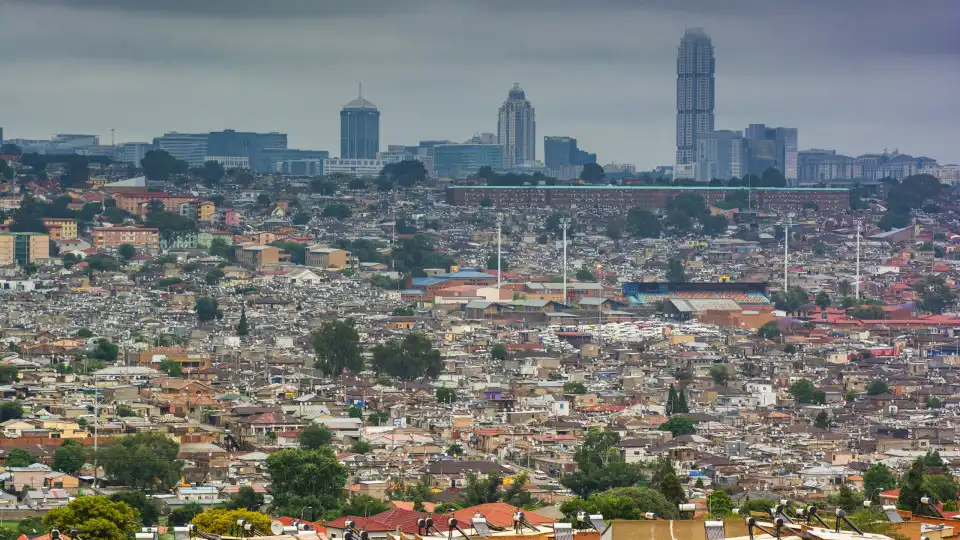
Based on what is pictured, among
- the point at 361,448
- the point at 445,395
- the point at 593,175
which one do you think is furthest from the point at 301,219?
the point at 361,448

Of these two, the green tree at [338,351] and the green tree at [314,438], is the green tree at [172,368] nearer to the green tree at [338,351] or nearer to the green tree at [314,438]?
the green tree at [338,351]

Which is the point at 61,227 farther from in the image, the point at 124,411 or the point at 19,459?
the point at 19,459

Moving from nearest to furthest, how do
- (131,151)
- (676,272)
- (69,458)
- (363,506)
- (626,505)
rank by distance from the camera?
(626,505)
(363,506)
(69,458)
(676,272)
(131,151)

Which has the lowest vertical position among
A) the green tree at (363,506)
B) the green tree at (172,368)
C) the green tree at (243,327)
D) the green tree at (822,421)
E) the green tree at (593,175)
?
the green tree at (822,421)

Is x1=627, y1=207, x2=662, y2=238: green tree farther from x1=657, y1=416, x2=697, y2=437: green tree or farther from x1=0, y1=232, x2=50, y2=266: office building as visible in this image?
x1=657, y1=416, x2=697, y2=437: green tree

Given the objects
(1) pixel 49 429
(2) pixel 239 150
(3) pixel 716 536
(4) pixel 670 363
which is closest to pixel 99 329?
(4) pixel 670 363

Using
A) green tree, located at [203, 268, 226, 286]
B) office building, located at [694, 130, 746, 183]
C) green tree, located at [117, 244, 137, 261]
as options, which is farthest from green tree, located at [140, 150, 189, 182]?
office building, located at [694, 130, 746, 183]

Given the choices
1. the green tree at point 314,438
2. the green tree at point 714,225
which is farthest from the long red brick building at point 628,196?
the green tree at point 314,438
